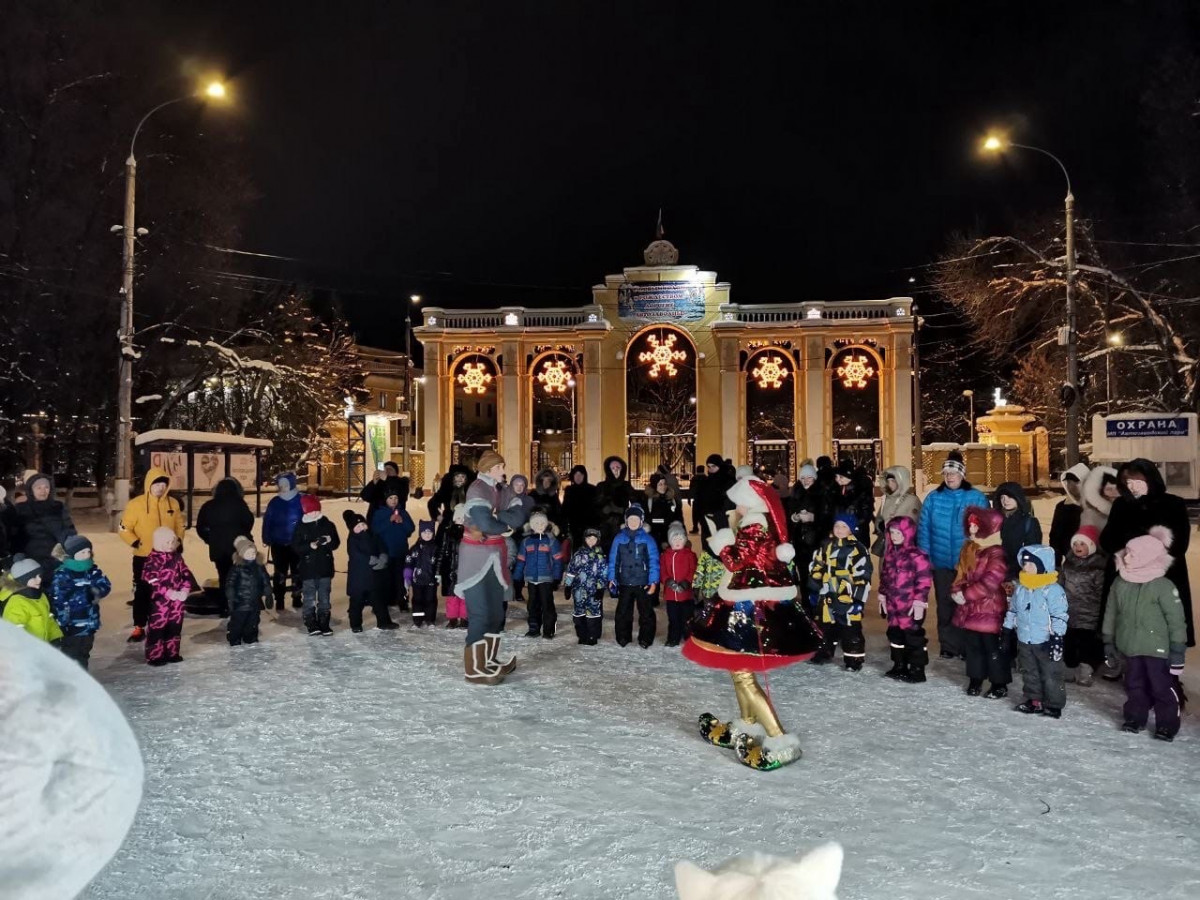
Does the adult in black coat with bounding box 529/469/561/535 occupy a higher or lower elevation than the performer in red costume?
higher

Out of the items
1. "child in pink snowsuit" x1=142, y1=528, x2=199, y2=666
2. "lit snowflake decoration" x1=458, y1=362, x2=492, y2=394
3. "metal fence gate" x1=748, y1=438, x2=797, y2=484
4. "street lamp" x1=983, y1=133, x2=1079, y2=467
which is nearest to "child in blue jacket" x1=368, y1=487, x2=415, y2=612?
"child in pink snowsuit" x1=142, y1=528, x2=199, y2=666

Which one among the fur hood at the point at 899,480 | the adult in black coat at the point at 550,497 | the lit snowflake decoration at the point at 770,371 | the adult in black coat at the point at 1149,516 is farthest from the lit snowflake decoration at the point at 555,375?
the adult in black coat at the point at 1149,516

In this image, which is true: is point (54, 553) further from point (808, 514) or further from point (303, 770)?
point (808, 514)

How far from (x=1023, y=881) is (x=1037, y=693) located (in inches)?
108

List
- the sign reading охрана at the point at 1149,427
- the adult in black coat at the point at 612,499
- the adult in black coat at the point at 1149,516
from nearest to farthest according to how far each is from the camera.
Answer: the adult in black coat at the point at 1149,516 → the adult in black coat at the point at 612,499 → the sign reading охрана at the point at 1149,427

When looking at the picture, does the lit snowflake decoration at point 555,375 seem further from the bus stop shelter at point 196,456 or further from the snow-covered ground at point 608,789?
the snow-covered ground at point 608,789

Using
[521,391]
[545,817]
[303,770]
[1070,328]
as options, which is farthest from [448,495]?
[521,391]

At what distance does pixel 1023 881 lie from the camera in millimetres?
3463

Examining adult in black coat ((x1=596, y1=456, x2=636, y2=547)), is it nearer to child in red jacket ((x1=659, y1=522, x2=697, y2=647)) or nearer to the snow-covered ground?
child in red jacket ((x1=659, y1=522, x2=697, y2=647))

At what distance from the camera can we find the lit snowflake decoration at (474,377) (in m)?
34.6

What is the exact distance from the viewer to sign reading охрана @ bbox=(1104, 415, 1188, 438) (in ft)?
47.3

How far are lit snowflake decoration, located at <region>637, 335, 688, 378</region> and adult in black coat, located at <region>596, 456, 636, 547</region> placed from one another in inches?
952

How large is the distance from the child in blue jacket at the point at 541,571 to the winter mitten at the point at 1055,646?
4368 mm

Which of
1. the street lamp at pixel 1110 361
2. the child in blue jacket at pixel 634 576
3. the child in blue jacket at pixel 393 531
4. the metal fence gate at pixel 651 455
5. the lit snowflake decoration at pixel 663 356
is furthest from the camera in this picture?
the lit snowflake decoration at pixel 663 356
